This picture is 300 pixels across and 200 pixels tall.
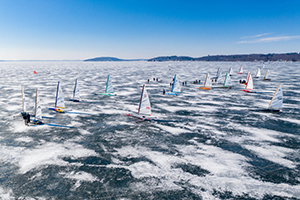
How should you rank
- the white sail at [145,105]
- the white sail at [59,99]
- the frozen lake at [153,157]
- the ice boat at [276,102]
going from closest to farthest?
the frozen lake at [153,157]
the white sail at [145,105]
the ice boat at [276,102]
the white sail at [59,99]

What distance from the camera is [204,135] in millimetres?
15125

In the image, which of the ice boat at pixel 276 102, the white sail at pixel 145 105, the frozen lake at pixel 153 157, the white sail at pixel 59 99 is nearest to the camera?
the frozen lake at pixel 153 157

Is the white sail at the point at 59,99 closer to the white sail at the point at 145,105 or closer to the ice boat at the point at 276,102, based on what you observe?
the white sail at the point at 145,105

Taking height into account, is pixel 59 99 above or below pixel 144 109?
above

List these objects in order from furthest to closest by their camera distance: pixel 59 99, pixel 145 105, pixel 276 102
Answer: pixel 59 99 < pixel 276 102 < pixel 145 105

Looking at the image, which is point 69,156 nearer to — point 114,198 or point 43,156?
point 43,156

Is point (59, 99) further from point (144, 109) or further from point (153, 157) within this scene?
point (153, 157)

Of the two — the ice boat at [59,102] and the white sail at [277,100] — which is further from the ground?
the white sail at [277,100]

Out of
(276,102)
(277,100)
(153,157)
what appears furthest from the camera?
(276,102)

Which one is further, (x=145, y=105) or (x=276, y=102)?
(x=276, y=102)

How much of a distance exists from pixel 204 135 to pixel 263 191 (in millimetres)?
6673

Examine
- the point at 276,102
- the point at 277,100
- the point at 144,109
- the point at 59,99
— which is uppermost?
the point at 277,100

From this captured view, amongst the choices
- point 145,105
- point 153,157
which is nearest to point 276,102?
point 145,105

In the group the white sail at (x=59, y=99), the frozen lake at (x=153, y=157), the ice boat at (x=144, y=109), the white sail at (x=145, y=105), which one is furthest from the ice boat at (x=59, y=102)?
the white sail at (x=145, y=105)
